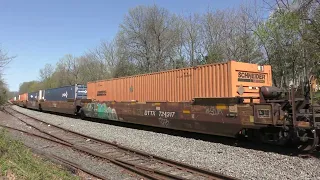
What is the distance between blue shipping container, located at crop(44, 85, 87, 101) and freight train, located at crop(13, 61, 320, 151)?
22.3 ft

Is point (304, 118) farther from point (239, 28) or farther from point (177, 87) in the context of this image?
point (239, 28)

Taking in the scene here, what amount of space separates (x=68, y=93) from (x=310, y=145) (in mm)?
22648

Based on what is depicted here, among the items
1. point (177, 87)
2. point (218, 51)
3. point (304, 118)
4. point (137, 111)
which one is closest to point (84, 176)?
point (304, 118)

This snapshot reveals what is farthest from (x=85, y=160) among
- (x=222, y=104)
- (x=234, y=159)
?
(x=222, y=104)

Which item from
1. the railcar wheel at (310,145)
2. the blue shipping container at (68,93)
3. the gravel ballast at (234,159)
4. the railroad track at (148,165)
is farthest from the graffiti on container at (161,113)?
the blue shipping container at (68,93)

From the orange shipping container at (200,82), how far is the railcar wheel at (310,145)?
9.76 feet

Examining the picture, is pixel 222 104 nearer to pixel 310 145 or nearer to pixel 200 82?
pixel 200 82

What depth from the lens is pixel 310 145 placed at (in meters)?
9.05

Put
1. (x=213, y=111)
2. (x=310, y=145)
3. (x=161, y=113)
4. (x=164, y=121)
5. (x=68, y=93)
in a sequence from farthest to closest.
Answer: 1. (x=68, y=93)
2. (x=161, y=113)
3. (x=164, y=121)
4. (x=213, y=111)
5. (x=310, y=145)

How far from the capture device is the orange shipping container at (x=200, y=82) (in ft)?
37.8

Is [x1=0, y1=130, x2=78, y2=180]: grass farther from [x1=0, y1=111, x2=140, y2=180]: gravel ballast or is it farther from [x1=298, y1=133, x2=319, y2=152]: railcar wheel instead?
[x1=298, y1=133, x2=319, y2=152]: railcar wheel

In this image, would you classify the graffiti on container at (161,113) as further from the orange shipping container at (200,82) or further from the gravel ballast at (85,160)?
the gravel ballast at (85,160)

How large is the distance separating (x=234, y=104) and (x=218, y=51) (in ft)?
93.9

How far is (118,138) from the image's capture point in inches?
522
